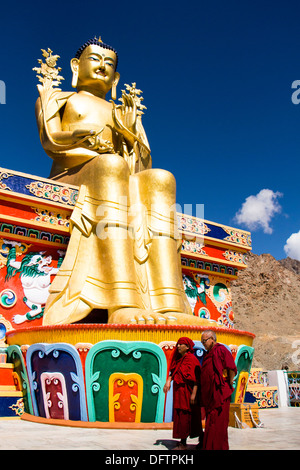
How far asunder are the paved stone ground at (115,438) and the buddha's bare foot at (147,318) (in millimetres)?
995

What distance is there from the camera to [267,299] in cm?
4162

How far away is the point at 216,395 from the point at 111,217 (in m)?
3.03

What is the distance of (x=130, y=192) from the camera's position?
243 inches

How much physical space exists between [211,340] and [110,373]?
1.46 meters

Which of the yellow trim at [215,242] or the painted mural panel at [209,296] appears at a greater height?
the yellow trim at [215,242]

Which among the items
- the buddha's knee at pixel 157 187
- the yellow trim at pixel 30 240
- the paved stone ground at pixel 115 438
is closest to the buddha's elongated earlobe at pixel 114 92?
the buddha's knee at pixel 157 187

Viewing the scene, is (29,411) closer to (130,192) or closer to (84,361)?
(84,361)

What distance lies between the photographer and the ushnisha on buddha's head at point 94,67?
307 inches

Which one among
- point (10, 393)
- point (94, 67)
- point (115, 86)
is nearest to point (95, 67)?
point (94, 67)

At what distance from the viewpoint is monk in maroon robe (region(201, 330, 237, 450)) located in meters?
2.85

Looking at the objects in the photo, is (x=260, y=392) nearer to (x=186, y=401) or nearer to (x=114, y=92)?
(x=186, y=401)

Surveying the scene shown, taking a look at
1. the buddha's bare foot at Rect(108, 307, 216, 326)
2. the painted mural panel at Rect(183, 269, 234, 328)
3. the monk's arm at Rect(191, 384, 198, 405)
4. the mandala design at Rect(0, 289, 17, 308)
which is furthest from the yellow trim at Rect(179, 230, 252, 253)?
the monk's arm at Rect(191, 384, 198, 405)

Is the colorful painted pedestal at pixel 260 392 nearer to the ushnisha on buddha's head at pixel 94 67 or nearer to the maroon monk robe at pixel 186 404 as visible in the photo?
the maroon monk robe at pixel 186 404
